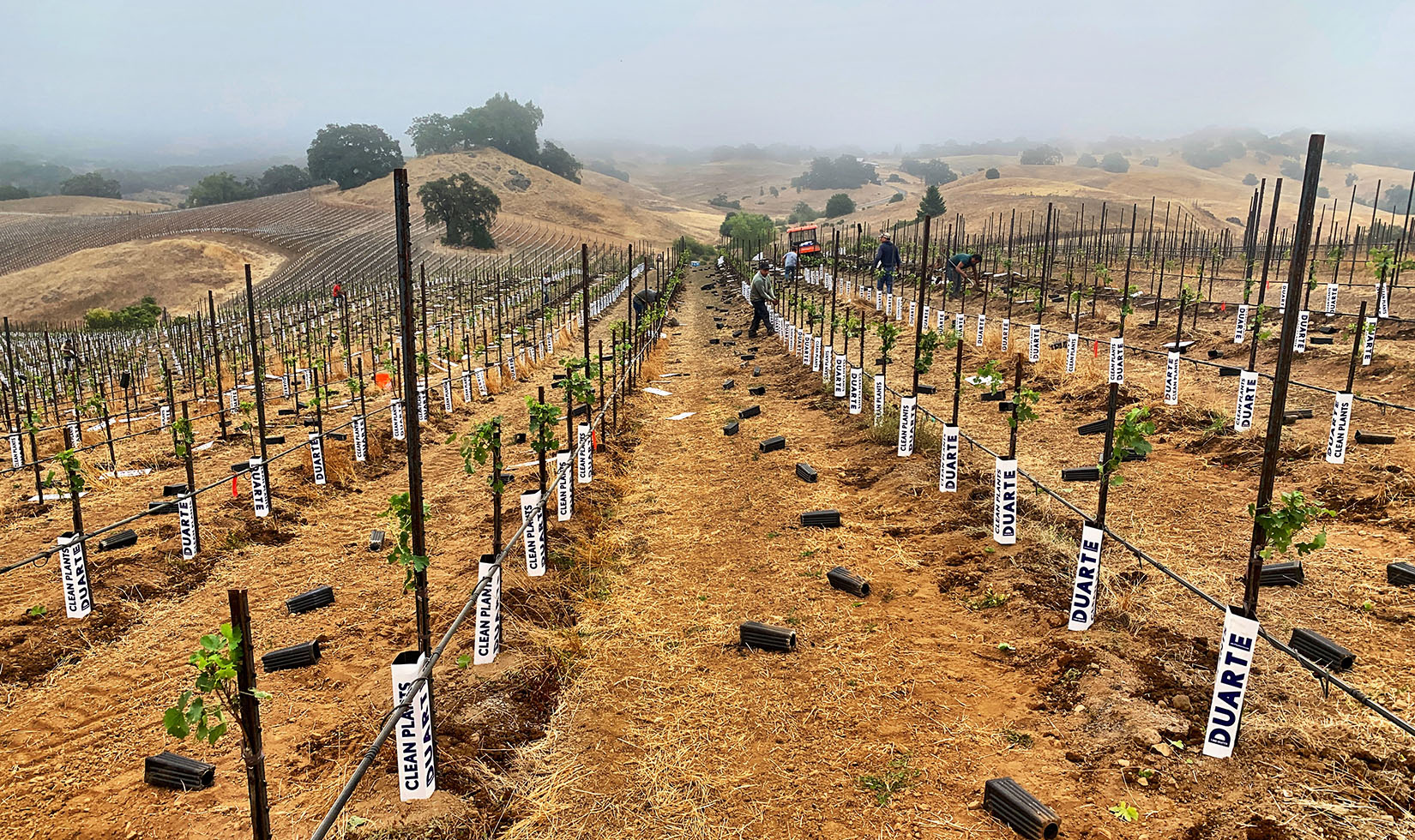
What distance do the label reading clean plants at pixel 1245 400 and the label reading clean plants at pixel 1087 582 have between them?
246 inches

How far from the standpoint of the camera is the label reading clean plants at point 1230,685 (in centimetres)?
416

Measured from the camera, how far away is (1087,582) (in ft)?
18.8

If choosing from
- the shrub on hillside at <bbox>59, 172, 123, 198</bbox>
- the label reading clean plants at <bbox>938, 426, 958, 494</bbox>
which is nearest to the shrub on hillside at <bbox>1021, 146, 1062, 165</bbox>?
the shrub on hillside at <bbox>59, 172, 123, 198</bbox>

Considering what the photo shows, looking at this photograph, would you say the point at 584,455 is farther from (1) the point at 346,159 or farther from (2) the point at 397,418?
(1) the point at 346,159

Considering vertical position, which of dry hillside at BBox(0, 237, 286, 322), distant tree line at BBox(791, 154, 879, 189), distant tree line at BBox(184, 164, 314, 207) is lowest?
dry hillside at BBox(0, 237, 286, 322)

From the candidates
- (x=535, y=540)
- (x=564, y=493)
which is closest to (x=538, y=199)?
(x=564, y=493)

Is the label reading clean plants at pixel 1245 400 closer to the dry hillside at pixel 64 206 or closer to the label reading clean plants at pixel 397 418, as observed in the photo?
the label reading clean plants at pixel 397 418

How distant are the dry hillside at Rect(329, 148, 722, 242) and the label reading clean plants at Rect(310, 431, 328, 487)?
82.5 m

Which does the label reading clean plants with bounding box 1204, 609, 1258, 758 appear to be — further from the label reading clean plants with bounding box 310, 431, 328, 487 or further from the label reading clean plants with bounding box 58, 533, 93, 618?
the label reading clean plants with bounding box 310, 431, 328, 487

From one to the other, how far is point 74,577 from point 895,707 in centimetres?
704

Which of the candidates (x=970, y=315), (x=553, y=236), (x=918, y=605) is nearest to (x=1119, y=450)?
(x=918, y=605)

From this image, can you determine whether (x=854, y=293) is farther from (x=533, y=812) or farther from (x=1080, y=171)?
(x=1080, y=171)

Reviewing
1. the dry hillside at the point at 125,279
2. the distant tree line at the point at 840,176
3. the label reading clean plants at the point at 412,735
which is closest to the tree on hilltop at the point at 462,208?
the dry hillside at the point at 125,279

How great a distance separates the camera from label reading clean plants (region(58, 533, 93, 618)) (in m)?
6.70
